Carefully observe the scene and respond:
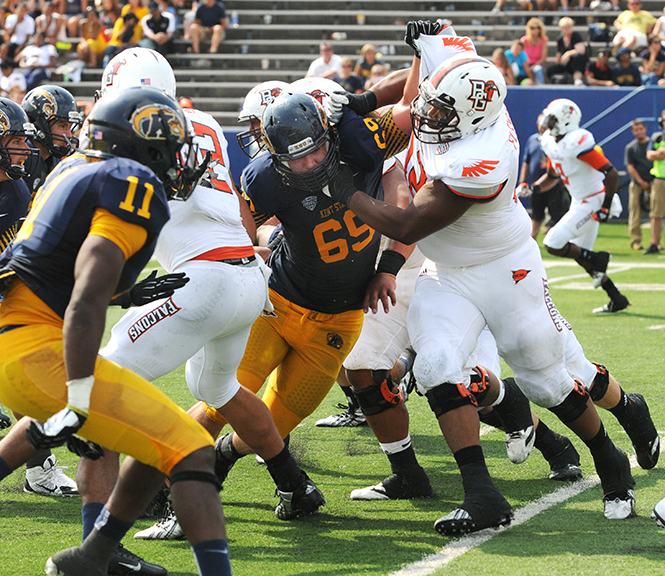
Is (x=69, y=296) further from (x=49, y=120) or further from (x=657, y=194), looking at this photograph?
(x=657, y=194)

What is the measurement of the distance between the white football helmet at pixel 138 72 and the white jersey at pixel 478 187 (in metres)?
1.11

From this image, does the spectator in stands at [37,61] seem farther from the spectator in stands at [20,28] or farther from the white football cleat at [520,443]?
the white football cleat at [520,443]

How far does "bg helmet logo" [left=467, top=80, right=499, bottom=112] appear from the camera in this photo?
3664mm

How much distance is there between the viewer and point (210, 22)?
19422 millimetres

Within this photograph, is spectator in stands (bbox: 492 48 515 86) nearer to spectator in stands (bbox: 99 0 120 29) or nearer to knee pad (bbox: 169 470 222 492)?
spectator in stands (bbox: 99 0 120 29)

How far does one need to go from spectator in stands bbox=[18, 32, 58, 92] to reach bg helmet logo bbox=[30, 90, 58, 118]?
13.8 metres

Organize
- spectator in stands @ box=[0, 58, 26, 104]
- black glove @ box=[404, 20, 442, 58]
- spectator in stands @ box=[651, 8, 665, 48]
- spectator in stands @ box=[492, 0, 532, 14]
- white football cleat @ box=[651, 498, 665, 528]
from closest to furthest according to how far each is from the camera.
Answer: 1. white football cleat @ box=[651, 498, 665, 528]
2. black glove @ box=[404, 20, 442, 58]
3. spectator in stands @ box=[651, 8, 665, 48]
4. spectator in stands @ box=[0, 58, 26, 104]
5. spectator in stands @ box=[492, 0, 532, 14]

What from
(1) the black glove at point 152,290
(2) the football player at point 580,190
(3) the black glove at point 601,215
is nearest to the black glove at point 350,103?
(1) the black glove at point 152,290

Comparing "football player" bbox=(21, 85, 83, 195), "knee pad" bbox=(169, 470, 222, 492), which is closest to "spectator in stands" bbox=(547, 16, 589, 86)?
"football player" bbox=(21, 85, 83, 195)

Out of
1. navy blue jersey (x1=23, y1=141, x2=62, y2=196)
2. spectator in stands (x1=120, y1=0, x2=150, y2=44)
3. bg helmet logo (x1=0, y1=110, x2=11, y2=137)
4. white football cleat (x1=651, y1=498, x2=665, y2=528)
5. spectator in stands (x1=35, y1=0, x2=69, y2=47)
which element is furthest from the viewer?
spectator in stands (x1=35, y1=0, x2=69, y2=47)

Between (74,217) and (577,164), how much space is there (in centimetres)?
794

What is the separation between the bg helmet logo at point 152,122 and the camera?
282 centimetres

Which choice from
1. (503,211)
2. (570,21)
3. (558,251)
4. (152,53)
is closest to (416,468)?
(503,211)

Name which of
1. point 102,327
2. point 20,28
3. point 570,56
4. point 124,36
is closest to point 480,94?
point 102,327
